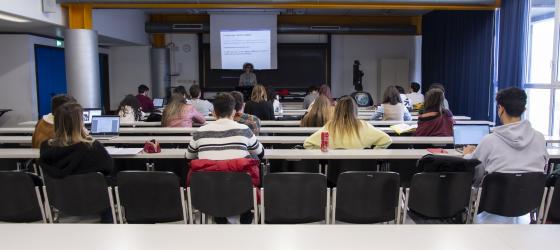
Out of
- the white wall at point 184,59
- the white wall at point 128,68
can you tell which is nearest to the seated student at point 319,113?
the white wall at point 184,59

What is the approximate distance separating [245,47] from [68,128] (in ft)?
31.3

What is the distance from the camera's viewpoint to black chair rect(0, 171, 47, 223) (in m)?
2.84

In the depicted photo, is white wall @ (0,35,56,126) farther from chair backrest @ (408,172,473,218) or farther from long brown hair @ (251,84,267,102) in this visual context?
chair backrest @ (408,172,473,218)

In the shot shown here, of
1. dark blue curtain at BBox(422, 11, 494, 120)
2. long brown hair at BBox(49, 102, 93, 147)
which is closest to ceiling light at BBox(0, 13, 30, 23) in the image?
long brown hair at BBox(49, 102, 93, 147)

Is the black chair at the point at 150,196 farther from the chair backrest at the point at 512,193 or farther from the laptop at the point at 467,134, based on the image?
the laptop at the point at 467,134

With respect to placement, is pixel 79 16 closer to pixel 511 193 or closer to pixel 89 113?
pixel 89 113

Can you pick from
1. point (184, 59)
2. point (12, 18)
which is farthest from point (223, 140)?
point (184, 59)

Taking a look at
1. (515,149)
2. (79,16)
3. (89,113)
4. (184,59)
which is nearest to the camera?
(515,149)

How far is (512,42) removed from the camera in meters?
8.00

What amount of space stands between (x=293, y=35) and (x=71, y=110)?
10.8m

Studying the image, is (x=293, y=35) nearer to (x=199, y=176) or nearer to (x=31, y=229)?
(x=199, y=176)

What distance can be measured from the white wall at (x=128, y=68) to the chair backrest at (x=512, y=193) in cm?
1159

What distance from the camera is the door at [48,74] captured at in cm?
1008

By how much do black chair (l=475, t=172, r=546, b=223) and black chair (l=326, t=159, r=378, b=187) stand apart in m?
1.24
